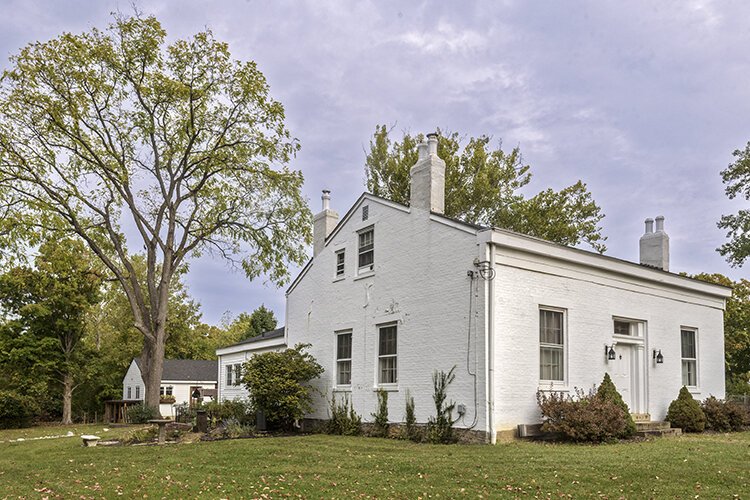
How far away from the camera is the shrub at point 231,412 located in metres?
20.3

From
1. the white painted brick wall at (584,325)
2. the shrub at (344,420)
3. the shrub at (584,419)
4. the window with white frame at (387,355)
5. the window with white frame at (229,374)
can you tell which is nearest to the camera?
the shrub at (584,419)

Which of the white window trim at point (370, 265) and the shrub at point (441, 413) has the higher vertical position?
the white window trim at point (370, 265)

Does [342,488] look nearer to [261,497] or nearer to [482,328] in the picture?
[261,497]

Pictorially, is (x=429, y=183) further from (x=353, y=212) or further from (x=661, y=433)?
(x=661, y=433)

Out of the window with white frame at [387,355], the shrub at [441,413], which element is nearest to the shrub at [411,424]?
the shrub at [441,413]

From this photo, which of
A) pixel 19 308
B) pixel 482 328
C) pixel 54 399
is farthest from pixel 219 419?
pixel 54 399

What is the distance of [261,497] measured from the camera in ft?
28.8

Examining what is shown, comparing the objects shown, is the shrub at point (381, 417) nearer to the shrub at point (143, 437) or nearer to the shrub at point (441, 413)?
the shrub at point (441, 413)

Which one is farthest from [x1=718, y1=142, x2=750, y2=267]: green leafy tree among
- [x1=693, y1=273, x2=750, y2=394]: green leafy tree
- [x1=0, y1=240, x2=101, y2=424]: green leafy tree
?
[x1=0, y1=240, x2=101, y2=424]: green leafy tree

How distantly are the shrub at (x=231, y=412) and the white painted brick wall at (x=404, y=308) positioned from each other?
7.66ft

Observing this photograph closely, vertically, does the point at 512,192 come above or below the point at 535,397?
above

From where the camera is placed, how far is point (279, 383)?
60.4 feet

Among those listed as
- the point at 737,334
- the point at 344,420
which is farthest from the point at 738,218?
the point at 344,420

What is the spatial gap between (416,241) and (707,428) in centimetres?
918
